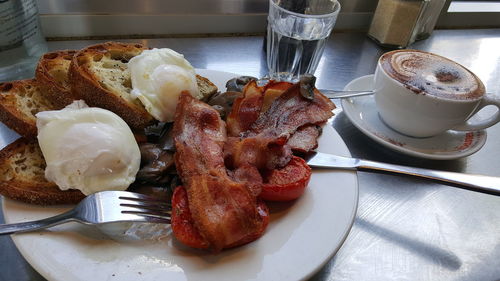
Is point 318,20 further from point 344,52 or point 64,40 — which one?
point 64,40

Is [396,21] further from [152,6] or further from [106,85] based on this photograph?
[106,85]

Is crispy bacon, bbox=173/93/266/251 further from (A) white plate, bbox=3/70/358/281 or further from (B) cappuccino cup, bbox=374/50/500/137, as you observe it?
(B) cappuccino cup, bbox=374/50/500/137

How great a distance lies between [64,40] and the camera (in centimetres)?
154

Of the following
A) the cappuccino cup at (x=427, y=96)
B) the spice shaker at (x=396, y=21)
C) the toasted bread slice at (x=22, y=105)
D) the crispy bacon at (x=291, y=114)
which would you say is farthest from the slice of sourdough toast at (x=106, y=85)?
the spice shaker at (x=396, y=21)

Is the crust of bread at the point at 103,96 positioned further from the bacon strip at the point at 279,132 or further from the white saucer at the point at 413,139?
the white saucer at the point at 413,139

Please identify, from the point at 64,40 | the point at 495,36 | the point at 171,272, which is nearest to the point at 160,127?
the point at 171,272

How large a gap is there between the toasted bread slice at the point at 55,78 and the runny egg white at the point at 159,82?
17 cm

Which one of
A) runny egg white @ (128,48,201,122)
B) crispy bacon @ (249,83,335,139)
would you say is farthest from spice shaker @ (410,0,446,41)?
runny egg white @ (128,48,201,122)

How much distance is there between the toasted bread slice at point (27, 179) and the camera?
702mm

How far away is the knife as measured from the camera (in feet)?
2.81

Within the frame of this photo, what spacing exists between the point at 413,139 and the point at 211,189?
747mm

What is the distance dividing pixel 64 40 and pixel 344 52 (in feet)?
4.25

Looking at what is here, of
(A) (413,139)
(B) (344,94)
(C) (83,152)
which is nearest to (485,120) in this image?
(A) (413,139)

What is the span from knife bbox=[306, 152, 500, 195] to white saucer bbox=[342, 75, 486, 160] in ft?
0.61
